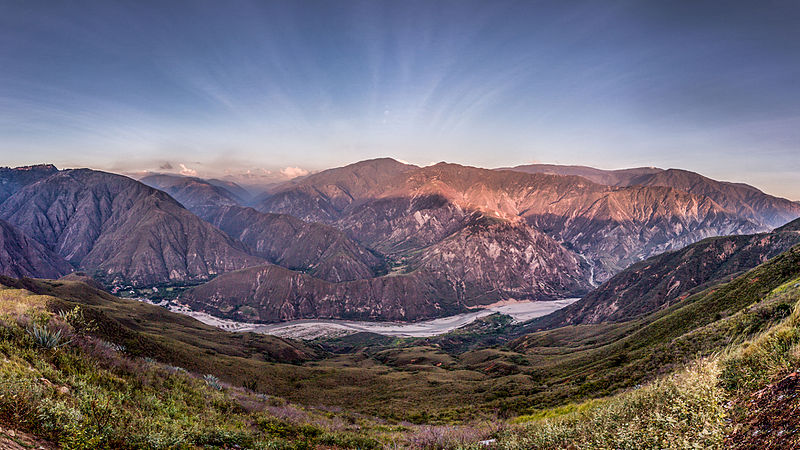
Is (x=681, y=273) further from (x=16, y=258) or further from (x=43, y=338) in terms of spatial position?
(x=16, y=258)

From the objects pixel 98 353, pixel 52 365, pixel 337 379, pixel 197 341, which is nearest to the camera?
pixel 52 365

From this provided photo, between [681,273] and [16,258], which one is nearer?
[681,273]

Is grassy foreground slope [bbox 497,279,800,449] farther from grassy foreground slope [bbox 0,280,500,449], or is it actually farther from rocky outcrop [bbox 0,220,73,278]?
rocky outcrop [bbox 0,220,73,278]

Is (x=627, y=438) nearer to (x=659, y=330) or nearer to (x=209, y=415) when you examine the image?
(x=209, y=415)

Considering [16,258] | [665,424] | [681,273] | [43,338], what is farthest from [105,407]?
[16,258]

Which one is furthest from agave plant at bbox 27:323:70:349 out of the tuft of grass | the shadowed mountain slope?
the shadowed mountain slope

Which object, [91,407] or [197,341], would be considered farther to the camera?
[197,341]

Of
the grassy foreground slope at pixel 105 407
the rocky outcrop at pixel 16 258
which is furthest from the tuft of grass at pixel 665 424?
the rocky outcrop at pixel 16 258

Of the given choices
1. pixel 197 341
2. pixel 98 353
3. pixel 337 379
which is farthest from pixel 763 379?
pixel 197 341

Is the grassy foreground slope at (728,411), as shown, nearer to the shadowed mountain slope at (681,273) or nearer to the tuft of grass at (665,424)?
the tuft of grass at (665,424)

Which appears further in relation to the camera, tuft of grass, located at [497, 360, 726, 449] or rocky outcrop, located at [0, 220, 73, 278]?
rocky outcrop, located at [0, 220, 73, 278]

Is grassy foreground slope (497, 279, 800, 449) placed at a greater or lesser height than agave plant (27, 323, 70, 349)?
greater
